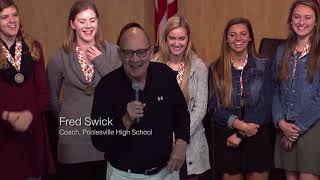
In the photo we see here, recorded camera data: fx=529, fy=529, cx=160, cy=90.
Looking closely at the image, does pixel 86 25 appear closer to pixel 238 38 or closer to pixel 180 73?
pixel 180 73

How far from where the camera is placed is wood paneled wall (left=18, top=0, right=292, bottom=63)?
14.9 feet

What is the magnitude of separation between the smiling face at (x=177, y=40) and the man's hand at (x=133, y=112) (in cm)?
108

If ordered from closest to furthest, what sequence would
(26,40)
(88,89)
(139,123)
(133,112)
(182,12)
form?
(133,112)
(139,123)
(26,40)
(88,89)
(182,12)

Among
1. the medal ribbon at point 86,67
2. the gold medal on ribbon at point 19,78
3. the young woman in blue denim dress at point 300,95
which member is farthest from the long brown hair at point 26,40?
the young woman in blue denim dress at point 300,95

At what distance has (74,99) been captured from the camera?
2889 millimetres

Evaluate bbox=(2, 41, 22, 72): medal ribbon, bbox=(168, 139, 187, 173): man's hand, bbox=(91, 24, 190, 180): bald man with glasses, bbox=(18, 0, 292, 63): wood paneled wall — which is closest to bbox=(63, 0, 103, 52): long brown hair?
bbox=(2, 41, 22, 72): medal ribbon

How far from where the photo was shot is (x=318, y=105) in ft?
9.55

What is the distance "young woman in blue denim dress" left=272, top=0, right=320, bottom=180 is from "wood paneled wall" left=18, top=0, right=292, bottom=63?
1.50m

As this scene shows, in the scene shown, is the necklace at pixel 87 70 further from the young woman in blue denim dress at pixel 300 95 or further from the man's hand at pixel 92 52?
the young woman in blue denim dress at pixel 300 95

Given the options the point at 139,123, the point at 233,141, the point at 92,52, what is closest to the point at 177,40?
the point at 92,52

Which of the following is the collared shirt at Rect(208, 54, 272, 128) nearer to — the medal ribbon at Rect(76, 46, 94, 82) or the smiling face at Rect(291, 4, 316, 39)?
the smiling face at Rect(291, 4, 316, 39)

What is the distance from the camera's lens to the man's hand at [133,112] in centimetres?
195

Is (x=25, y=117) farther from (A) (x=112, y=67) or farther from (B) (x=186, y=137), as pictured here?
(B) (x=186, y=137)

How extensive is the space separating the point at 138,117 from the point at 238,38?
131cm
